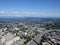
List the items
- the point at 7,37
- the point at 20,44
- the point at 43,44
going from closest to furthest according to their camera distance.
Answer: the point at 43,44, the point at 20,44, the point at 7,37

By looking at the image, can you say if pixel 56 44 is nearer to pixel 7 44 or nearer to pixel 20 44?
pixel 20 44

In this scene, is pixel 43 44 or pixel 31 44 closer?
pixel 43 44

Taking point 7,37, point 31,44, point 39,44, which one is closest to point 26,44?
point 31,44

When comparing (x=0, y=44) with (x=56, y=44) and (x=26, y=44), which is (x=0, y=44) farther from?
(x=56, y=44)

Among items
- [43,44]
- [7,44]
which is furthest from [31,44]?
[7,44]

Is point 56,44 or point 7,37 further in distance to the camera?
point 7,37

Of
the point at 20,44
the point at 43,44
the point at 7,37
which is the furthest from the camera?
the point at 7,37

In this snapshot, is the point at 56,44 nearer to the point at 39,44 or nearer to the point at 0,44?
the point at 39,44

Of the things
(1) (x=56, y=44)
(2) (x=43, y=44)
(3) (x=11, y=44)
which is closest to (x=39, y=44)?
(2) (x=43, y=44)
